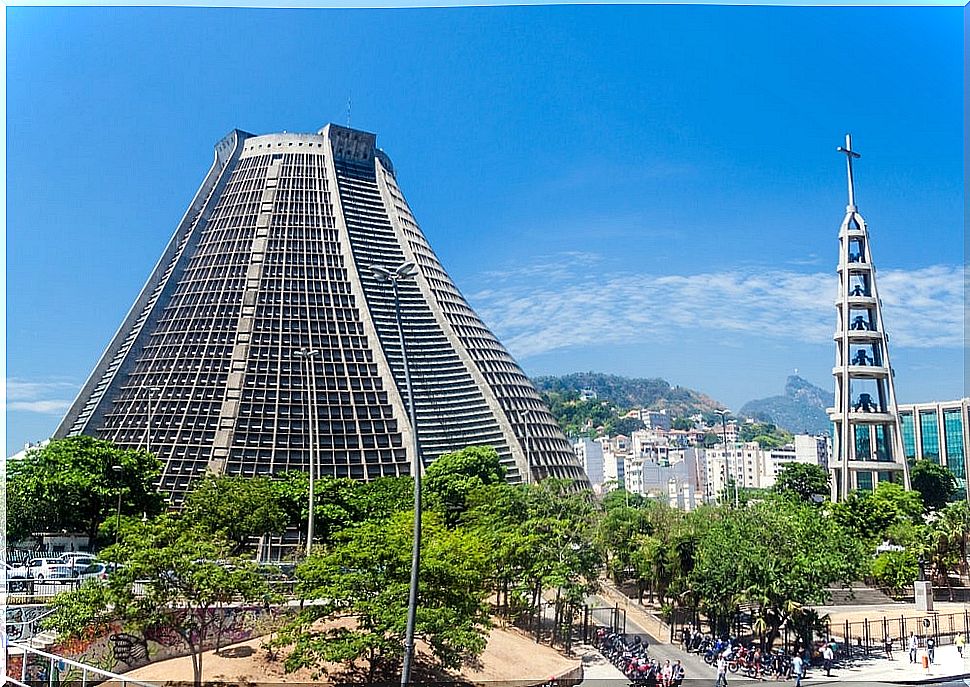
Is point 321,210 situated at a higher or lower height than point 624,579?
higher

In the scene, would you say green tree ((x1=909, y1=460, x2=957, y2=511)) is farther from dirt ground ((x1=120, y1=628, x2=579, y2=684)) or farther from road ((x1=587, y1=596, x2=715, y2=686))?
dirt ground ((x1=120, y1=628, x2=579, y2=684))

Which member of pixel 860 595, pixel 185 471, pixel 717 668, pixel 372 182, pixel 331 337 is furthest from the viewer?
pixel 372 182

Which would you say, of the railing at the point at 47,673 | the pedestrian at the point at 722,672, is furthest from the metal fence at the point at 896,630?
the railing at the point at 47,673

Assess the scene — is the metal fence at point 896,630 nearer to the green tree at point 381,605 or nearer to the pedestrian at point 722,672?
the pedestrian at point 722,672

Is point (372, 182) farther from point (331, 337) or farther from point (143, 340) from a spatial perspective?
point (143, 340)

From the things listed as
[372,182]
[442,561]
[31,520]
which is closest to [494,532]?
[442,561]

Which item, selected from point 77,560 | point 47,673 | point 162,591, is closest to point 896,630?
point 162,591

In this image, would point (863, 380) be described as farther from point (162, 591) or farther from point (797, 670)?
point (162, 591)
